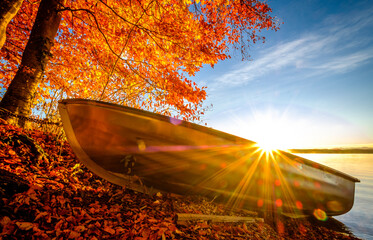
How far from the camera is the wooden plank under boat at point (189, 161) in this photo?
2.10m

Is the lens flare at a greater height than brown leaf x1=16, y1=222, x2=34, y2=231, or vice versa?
brown leaf x1=16, y1=222, x2=34, y2=231

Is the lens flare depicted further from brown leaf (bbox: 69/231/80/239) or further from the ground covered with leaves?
brown leaf (bbox: 69/231/80/239)

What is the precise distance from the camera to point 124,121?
2066 millimetres

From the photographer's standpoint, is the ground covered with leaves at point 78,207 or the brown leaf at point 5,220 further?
the ground covered with leaves at point 78,207

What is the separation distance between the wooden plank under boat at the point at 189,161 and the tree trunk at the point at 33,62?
74.1 inches

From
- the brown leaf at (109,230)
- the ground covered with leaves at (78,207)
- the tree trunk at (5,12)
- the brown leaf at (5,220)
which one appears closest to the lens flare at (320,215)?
the ground covered with leaves at (78,207)

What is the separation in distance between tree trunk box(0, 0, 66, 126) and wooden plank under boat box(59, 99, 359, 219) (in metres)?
1.88

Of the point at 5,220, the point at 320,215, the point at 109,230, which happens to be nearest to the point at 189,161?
the point at 109,230

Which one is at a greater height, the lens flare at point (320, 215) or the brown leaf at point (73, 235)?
the brown leaf at point (73, 235)

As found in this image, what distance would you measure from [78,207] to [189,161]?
1.54 meters

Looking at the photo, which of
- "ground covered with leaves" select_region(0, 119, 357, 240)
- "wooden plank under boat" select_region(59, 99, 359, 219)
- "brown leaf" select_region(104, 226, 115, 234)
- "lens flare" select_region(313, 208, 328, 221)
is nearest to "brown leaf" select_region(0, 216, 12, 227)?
"ground covered with leaves" select_region(0, 119, 357, 240)

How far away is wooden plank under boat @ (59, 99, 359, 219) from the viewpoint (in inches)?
82.5

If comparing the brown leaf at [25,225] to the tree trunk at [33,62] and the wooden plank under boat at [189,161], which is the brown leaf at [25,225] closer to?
the wooden plank under boat at [189,161]

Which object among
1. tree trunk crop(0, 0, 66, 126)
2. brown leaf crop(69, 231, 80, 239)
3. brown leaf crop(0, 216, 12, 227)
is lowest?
brown leaf crop(69, 231, 80, 239)
